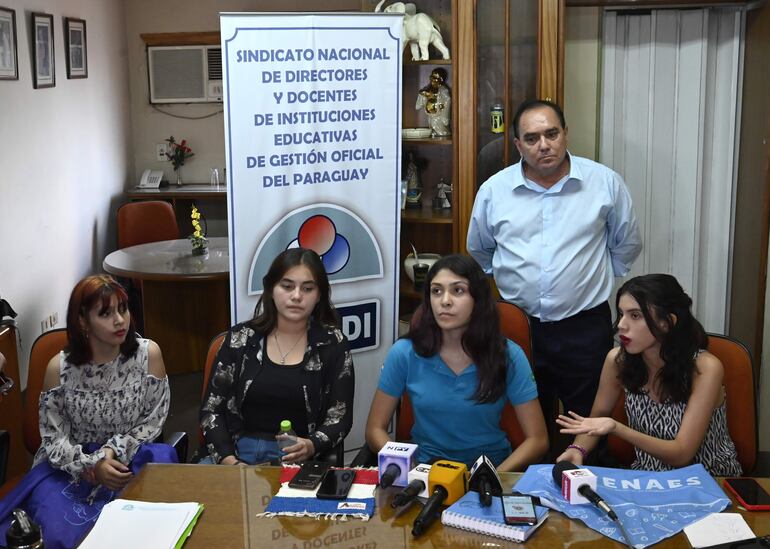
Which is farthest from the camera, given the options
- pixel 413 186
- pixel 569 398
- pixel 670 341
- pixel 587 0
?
pixel 413 186

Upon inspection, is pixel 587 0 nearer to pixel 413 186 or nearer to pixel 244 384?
pixel 413 186

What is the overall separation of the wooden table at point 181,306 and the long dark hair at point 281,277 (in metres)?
2.29

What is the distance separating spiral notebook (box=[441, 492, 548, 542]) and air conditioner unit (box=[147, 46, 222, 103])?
5154 millimetres

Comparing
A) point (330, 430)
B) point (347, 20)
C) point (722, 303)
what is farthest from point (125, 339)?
point (722, 303)

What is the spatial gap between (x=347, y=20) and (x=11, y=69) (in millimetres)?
2348

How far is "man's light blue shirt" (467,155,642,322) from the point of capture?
2.99m

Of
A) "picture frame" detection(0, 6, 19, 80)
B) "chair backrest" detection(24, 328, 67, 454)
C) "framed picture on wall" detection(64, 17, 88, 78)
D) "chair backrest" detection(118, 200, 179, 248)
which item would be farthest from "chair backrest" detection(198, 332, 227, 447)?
"framed picture on wall" detection(64, 17, 88, 78)

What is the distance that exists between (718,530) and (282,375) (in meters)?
1.28

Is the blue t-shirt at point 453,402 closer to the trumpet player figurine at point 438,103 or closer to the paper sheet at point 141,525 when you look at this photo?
the paper sheet at point 141,525

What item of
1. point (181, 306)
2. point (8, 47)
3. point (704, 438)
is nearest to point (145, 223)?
point (181, 306)

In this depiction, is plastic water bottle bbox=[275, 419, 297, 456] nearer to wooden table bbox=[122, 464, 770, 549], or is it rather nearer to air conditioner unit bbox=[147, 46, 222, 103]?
wooden table bbox=[122, 464, 770, 549]

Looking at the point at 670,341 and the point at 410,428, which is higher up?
the point at 670,341

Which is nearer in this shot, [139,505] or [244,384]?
[139,505]

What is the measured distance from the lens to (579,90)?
147 inches
